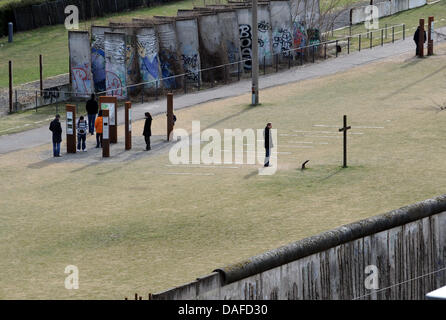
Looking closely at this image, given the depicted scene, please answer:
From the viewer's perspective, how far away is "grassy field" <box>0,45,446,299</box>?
19.4 meters

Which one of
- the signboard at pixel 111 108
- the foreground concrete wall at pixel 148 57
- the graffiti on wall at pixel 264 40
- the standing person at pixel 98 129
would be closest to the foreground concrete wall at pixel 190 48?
the foreground concrete wall at pixel 148 57

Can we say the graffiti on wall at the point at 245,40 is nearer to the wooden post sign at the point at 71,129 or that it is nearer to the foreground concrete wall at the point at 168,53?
the foreground concrete wall at the point at 168,53

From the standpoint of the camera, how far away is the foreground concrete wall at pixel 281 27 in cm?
5041

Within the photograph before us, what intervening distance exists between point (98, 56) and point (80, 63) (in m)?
1.06

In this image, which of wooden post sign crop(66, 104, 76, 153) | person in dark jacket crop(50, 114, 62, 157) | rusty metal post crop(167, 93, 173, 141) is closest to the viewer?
person in dark jacket crop(50, 114, 62, 157)

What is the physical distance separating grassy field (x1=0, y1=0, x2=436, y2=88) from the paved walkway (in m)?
6.51

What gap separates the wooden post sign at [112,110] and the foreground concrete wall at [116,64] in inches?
370

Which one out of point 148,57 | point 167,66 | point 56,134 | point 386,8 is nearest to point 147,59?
point 148,57

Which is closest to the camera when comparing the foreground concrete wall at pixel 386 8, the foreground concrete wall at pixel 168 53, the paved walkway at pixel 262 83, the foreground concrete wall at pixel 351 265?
the foreground concrete wall at pixel 351 265

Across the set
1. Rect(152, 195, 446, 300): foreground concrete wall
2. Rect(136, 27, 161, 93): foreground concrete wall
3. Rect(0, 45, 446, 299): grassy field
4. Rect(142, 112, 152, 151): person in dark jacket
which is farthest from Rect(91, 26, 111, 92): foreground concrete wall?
Rect(152, 195, 446, 300): foreground concrete wall

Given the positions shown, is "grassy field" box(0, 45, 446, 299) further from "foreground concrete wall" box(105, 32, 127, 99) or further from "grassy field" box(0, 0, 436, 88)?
"grassy field" box(0, 0, 436, 88)

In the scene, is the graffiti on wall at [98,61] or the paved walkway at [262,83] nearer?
the paved walkway at [262,83]

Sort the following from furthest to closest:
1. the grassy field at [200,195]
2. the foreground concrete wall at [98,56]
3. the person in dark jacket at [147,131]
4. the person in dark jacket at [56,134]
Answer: the foreground concrete wall at [98,56]
the person in dark jacket at [147,131]
the person in dark jacket at [56,134]
the grassy field at [200,195]
